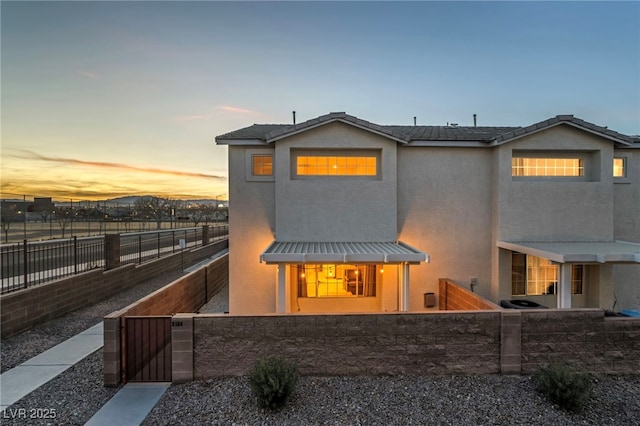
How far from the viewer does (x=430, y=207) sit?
11016mm

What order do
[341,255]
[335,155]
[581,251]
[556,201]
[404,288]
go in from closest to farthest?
[341,255] < [581,251] < [404,288] < [556,201] < [335,155]

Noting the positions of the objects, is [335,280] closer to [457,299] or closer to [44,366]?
[457,299]

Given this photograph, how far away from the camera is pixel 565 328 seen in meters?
6.63

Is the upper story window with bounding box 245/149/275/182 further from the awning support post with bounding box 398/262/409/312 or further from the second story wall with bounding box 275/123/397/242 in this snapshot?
the awning support post with bounding box 398/262/409/312

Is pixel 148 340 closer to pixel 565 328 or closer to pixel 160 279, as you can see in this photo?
pixel 565 328

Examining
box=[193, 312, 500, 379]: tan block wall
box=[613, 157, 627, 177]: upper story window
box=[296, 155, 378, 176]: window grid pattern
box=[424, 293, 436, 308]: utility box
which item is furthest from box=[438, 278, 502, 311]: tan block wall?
box=[613, 157, 627, 177]: upper story window

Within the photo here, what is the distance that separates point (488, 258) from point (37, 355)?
46.3 feet

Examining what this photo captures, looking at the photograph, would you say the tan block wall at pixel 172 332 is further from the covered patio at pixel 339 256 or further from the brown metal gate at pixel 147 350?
the covered patio at pixel 339 256

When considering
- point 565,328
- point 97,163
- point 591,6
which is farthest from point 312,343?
point 97,163

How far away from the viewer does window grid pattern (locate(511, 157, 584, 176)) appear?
1108 centimetres

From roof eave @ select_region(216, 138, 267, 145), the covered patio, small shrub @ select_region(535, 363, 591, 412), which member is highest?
roof eave @ select_region(216, 138, 267, 145)

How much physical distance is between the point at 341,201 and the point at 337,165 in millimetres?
1418

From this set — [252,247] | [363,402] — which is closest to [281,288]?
[252,247]

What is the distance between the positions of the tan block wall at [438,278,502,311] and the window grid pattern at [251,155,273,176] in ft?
24.5
